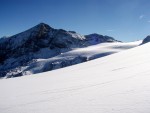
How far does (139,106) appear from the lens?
371 centimetres

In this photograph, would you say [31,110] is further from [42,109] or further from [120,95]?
[120,95]

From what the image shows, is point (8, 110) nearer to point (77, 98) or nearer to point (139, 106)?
point (77, 98)

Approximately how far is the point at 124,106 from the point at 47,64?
139435 millimetres

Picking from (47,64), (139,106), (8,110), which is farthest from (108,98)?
(47,64)

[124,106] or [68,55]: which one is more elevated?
[68,55]

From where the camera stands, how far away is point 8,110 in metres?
5.22

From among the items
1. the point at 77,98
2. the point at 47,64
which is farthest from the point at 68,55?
the point at 77,98

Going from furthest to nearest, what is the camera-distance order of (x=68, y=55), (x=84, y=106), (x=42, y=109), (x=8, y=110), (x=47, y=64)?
(x=68, y=55) → (x=47, y=64) → (x=8, y=110) → (x=42, y=109) → (x=84, y=106)

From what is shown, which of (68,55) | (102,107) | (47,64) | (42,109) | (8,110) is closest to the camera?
(102,107)

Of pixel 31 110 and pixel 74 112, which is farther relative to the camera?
pixel 31 110

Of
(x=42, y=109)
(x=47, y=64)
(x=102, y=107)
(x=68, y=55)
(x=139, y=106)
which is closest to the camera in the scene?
(x=139, y=106)

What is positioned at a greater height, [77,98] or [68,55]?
[68,55]

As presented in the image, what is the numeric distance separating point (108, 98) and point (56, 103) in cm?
114

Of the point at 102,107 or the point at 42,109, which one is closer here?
the point at 102,107
